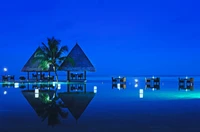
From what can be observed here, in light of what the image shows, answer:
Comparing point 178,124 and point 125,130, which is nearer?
point 125,130

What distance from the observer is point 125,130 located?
759 centimetres

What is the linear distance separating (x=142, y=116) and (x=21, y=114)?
3.86 metres

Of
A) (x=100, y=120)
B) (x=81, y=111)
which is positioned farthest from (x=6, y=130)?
(x=81, y=111)

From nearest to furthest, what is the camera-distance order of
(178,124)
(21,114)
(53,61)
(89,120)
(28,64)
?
(178,124) < (89,120) < (21,114) < (53,61) < (28,64)

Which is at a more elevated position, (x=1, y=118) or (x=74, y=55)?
(x=74, y=55)

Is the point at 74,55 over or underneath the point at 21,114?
over

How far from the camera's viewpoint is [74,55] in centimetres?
3394

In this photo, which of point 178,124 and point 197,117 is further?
point 197,117

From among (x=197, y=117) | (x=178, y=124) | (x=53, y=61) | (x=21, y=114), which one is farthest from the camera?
(x=53, y=61)

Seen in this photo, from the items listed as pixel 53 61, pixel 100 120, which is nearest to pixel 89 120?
pixel 100 120

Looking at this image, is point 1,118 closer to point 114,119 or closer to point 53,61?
point 114,119

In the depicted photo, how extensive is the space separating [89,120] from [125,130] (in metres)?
1.73

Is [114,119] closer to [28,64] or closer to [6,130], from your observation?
[6,130]

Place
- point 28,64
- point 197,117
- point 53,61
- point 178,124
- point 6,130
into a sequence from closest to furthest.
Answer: point 6,130 → point 178,124 → point 197,117 → point 53,61 → point 28,64
